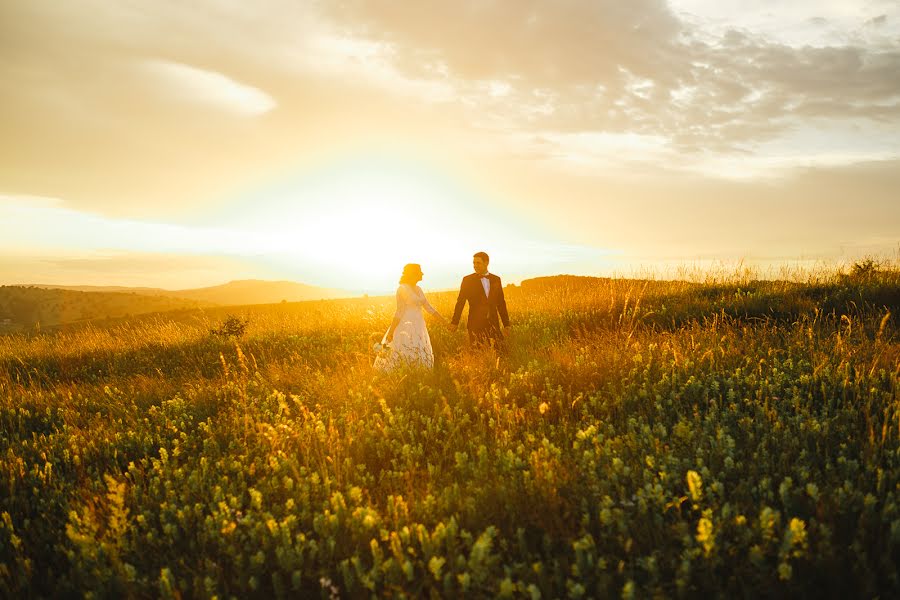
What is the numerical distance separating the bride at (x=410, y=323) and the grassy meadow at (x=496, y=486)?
1770mm

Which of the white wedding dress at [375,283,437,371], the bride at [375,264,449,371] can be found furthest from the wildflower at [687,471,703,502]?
the bride at [375,264,449,371]

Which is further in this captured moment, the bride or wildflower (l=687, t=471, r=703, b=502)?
the bride

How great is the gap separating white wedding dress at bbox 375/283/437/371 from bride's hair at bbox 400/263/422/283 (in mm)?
115

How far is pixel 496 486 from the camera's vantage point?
3.83 metres

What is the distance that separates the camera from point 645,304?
13.3m

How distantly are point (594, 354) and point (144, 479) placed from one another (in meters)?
6.23

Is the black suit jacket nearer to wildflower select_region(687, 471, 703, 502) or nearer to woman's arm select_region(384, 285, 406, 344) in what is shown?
woman's arm select_region(384, 285, 406, 344)

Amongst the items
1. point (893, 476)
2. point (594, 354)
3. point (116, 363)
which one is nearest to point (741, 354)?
point (594, 354)

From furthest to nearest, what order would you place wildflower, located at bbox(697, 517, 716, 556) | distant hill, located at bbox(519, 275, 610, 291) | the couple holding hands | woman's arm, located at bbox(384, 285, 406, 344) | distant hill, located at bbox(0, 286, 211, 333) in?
distant hill, located at bbox(0, 286, 211, 333) → distant hill, located at bbox(519, 275, 610, 291) → woman's arm, located at bbox(384, 285, 406, 344) → the couple holding hands → wildflower, located at bbox(697, 517, 716, 556)

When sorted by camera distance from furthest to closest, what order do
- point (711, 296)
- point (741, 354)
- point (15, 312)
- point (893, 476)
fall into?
point (15, 312), point (711, 296), point (741, 354), point (893, 476)

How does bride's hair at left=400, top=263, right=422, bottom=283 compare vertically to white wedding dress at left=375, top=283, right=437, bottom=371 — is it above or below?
above

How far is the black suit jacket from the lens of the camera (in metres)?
10.6

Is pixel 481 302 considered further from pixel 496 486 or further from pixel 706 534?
pixel 706 534

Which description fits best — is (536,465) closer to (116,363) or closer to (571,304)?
(571,304)
